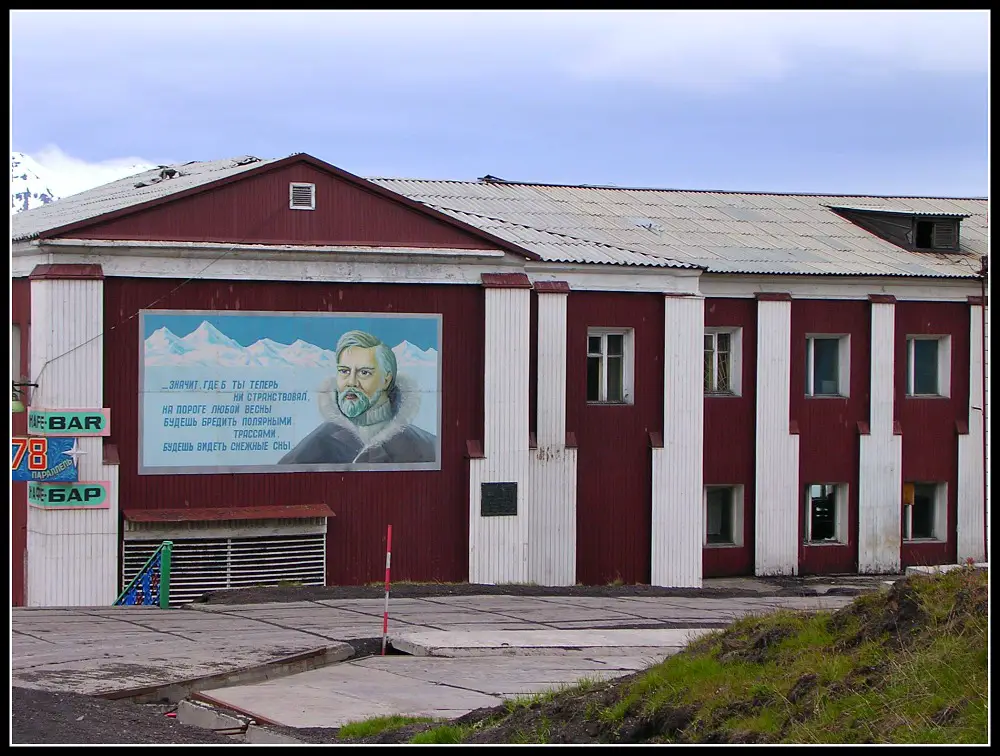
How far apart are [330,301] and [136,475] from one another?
4012 millimetres

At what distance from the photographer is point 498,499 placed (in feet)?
81.2

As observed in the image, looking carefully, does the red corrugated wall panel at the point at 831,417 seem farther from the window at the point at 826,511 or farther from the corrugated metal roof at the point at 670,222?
the corrugated metal roof at the point at 670,222

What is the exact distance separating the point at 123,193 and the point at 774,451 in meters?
13.6

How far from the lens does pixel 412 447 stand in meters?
24.3

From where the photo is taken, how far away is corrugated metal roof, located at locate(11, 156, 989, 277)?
27.7m

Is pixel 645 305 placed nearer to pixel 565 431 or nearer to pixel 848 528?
pixel 565 431

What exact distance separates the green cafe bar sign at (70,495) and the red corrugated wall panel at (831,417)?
1464 centimetres

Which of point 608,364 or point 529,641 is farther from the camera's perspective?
point 608,364

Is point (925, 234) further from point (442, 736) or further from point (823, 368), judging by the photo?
point (442, 736)

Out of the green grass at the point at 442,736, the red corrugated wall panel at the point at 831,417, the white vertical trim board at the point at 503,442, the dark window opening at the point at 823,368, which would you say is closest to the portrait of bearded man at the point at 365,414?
the white vertical trim board at the point at 503,442

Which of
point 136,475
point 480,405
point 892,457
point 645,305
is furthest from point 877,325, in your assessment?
point 136,475

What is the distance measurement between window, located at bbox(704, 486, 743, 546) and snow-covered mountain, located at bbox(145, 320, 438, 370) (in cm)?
994

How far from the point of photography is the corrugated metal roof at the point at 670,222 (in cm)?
2770

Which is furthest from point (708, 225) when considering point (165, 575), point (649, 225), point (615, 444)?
point (165, 575)
